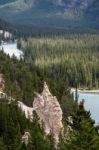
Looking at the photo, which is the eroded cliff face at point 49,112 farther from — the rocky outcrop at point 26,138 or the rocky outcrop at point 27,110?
the rocky outcrop at point 26,138

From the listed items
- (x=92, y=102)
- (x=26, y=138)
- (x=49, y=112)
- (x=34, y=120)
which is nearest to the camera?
(x=26, y=138)

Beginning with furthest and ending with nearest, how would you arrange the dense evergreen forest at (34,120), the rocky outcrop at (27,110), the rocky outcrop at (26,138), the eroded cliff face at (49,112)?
1. the eroded cliff face at (49,112)
2. the rocky outcrop at (27,110)
3. the rocky outcrop at (26,138)
4. the dense evergreen forest at (34,120)

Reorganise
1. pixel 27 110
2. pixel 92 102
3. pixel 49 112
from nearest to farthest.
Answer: pixel 27 110
pixel 49 112
pixel 92 102

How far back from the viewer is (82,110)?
3253cm

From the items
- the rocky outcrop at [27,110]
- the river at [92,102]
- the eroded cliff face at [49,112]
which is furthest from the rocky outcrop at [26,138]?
the river at [92,102]

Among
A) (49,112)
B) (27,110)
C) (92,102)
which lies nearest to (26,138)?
(27,110)

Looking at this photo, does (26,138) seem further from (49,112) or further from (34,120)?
(49,112)

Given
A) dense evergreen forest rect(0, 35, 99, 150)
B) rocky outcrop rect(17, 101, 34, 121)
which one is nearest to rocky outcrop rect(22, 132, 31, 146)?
dense evergreen forest rect(0, 35, 99, 150)

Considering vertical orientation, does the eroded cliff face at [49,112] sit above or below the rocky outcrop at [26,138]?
below

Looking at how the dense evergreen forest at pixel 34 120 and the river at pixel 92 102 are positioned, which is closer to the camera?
the dense evergreen forest at pixel 34 120

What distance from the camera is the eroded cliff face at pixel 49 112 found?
94.6 metres

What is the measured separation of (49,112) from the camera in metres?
99.0

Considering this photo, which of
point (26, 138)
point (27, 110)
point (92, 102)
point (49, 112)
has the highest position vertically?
point (26, 138)

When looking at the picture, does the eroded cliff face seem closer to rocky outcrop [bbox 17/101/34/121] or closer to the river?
rocky outcrop [bbox 17/101/34/121]
